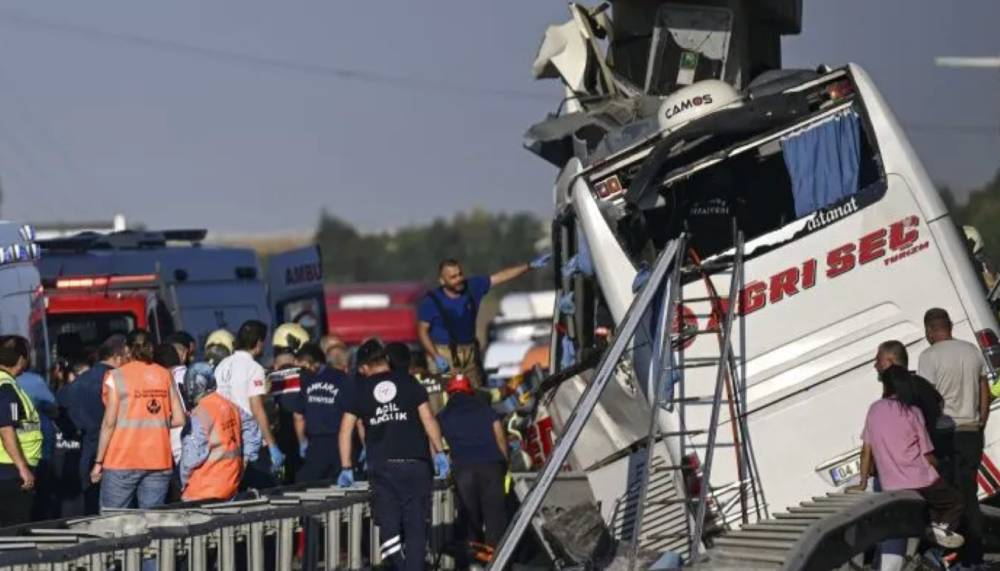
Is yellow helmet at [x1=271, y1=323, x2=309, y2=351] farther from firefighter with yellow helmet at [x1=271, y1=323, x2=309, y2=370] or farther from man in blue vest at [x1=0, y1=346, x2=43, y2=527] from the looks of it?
man in blue vest at [x1=0, y1=346, x2=43, y2=527]

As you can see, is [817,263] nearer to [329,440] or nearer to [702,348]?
[702,348]

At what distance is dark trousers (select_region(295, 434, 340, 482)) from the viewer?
18.6m

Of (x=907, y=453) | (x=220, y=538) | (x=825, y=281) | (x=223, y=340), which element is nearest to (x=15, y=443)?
(x=220, y=538)

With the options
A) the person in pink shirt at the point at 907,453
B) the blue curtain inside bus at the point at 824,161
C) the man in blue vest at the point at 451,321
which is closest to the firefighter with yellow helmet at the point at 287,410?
the man in blue vest at the point at 451,321

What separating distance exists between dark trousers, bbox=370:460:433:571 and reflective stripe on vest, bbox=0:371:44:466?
7.55 ft

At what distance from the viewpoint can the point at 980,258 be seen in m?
16.2

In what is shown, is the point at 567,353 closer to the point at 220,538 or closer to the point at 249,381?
the point at 249,381

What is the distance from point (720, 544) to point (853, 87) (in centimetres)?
354

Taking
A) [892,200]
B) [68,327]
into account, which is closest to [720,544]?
[892,200]

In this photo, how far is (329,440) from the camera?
18609 millimetres

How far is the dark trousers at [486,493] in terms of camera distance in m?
17.6

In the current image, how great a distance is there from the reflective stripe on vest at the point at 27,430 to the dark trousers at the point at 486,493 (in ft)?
11.1

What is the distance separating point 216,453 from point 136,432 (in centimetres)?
58

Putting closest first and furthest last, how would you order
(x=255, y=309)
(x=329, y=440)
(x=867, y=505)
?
(x=867, y=505) < (x=329, y=440) < (x=255, y=309)
